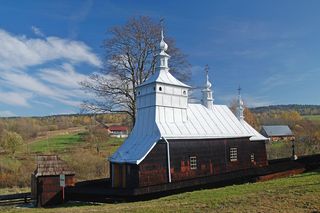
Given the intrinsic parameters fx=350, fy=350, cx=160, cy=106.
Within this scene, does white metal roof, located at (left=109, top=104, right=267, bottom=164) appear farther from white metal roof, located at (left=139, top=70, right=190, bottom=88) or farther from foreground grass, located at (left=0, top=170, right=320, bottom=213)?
foreground grass, located at (left=0, top=170, right=320, bottom=213)

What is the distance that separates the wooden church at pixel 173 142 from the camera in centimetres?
1994

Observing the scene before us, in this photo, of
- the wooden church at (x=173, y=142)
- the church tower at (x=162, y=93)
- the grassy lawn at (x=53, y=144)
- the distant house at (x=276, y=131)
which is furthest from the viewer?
the distant house at (x=276, y=131)

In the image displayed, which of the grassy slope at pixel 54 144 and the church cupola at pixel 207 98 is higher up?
the church cupola at pixel 207 98

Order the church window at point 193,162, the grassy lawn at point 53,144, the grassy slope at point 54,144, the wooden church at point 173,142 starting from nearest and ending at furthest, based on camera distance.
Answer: the wooden church at point 173,142, the church window at point 193,162, the grassy lawn at point 53,144, the grassy slope at point 54,144

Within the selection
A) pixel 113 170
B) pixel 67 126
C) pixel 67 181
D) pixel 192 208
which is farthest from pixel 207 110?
pixel 67 126

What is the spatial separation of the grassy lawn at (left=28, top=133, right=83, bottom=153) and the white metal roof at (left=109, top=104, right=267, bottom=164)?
2984 cm

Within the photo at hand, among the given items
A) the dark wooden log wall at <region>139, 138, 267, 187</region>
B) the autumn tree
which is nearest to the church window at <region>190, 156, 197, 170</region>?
the dark wooden log wall at <region>139, 138, 267, 187</region>

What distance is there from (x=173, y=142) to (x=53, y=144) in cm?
4073

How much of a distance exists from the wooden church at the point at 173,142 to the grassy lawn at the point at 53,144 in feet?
98.7

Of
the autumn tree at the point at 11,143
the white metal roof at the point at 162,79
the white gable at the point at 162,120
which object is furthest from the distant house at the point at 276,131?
the white metal roof at the point at 162,79

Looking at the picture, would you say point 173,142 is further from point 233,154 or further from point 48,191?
point 48,191

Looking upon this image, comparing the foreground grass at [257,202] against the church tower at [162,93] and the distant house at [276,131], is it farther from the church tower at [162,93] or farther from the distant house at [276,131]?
the distant house at [276,131]

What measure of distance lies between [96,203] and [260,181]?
895 cm

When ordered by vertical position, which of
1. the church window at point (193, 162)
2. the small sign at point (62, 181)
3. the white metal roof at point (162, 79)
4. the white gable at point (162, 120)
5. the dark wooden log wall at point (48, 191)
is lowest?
the dark wooden log wall at point (48, 191)
